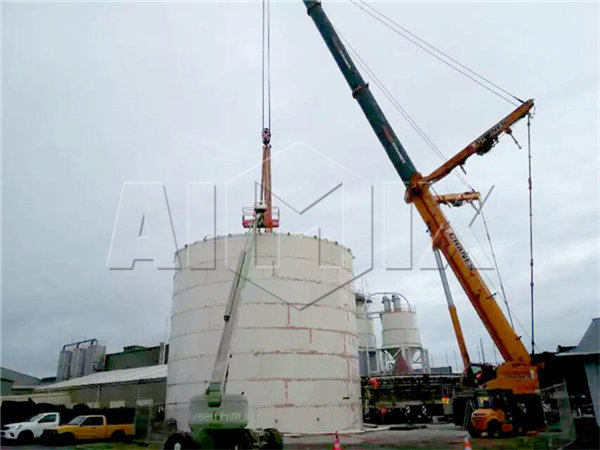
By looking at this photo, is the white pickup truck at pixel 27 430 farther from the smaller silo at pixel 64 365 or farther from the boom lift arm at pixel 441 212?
the smaller silo at pixel 64 365

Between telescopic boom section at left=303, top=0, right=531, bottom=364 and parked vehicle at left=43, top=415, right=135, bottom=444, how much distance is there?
19.8 m

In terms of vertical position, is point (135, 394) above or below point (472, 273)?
below

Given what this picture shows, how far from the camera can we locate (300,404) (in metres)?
23.1

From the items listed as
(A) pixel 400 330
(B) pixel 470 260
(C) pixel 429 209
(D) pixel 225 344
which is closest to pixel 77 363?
(A) pixel 400 330

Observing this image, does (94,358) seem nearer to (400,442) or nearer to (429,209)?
(400,442)

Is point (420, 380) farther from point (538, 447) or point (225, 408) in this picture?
point (225, 408)

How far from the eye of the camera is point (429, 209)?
79.6 ft

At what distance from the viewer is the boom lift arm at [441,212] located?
21.4 m

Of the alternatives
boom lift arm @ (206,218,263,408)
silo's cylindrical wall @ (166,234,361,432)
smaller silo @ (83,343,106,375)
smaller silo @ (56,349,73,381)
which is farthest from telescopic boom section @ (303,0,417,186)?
smaller silo @ (56,349,73,381)

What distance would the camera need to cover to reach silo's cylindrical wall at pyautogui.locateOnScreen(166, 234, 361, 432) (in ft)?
75.7

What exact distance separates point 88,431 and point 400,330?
32.0 metres

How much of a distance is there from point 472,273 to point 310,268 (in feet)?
27.8

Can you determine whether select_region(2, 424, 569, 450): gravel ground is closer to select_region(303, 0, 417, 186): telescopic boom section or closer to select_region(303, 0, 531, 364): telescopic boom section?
select_region(303, 0, 531, 364): telescopic boom section

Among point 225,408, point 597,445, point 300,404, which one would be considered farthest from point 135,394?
point 597,445
